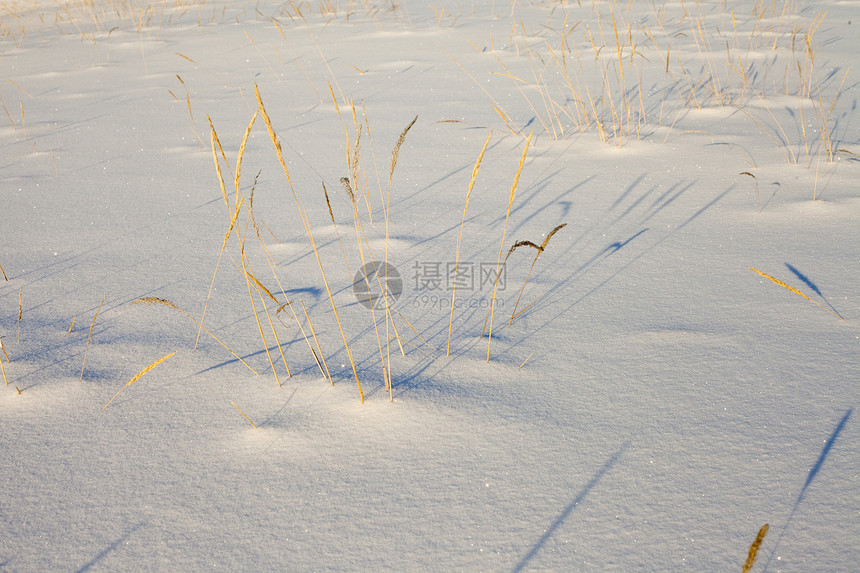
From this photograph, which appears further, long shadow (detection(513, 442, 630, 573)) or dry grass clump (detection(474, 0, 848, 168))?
dry grass clump (detection(474, 0, 848, 168))

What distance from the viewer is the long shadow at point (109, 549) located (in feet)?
2.43

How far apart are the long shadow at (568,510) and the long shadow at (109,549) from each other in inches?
19.5

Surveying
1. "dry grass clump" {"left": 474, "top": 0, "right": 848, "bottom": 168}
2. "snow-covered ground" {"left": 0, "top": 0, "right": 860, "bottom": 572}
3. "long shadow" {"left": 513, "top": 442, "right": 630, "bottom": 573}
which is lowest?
"long shadow" {"left": 513, "top": 442, "right": 630, "bottom": 573}

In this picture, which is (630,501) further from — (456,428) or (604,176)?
(604,176)
